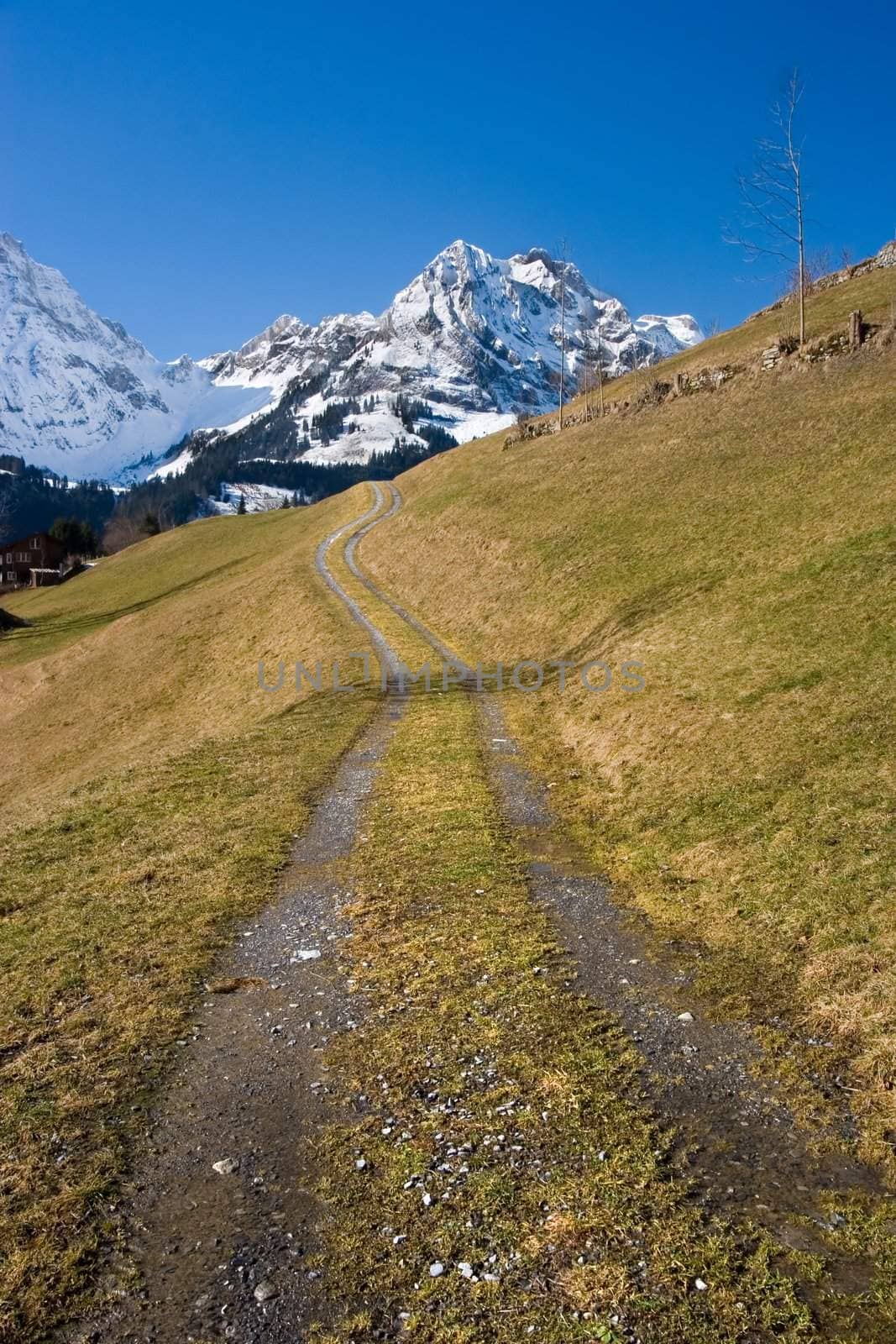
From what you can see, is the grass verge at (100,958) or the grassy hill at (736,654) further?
the grassy hill at (736,654)

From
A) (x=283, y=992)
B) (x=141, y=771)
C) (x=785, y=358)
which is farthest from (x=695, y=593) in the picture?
(x=785, y=358)

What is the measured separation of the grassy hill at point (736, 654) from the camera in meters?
10.5

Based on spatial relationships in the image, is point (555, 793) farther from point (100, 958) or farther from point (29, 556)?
point (29, 556)

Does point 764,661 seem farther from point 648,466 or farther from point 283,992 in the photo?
point 648,466

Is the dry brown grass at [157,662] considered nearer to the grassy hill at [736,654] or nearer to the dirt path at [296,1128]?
the grassy hill at [736,654]

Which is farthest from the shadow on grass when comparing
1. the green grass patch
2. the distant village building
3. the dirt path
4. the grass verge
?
the distant village building

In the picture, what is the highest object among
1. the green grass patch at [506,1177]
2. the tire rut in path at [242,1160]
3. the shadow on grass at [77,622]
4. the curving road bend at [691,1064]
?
the shadow on grass at [77,622]

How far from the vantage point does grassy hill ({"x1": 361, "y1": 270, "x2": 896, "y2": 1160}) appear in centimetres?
1047

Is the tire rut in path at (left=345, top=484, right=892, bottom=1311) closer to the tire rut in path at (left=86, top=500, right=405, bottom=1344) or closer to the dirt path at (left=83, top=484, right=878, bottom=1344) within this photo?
the dirt path at (left=83, top=484, right=878, bottom=1344)

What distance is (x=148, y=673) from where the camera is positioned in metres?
46.0

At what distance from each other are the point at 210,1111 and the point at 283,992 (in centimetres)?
238

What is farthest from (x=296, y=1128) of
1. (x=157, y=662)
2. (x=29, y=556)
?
(x=29, y=556)

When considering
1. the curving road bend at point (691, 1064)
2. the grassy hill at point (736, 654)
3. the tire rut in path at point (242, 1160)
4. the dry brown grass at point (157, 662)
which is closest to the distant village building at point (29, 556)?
the dry brown grass at point (157, 662)

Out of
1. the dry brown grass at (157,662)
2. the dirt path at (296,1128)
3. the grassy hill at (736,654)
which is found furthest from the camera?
the dry brown grass at (157,662)
